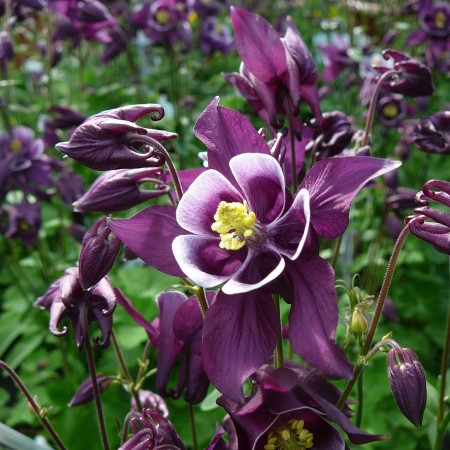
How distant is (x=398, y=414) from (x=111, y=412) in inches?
34.1

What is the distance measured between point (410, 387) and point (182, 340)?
15.0 inches

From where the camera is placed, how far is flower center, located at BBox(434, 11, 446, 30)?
2773 millimetres

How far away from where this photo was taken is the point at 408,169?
2957 millimetres

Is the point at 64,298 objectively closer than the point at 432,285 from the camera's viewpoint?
Yes

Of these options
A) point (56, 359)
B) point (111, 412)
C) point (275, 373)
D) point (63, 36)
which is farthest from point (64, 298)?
point (63, 36)

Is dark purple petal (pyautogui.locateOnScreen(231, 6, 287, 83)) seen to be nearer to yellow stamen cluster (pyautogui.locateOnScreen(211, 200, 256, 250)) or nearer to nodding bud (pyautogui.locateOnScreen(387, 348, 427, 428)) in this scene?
yellow stamen cluster (pyautogui.locateOnScreen(211, 200, 256, 250))

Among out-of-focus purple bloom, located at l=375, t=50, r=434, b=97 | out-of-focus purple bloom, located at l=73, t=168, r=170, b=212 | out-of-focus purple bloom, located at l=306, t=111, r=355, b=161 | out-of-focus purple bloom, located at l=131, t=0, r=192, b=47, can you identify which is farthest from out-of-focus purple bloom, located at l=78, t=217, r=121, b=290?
out-of-focus purple bloom, located at l=131, t=0, r=192, b=47

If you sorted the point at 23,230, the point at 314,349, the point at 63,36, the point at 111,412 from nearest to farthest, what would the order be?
the point at 314,349 < the point at 111,412 < the point at 23,230 < the point at 63,36

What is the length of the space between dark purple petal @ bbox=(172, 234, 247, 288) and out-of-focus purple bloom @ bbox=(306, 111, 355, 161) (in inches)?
16.3

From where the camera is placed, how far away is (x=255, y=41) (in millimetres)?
962

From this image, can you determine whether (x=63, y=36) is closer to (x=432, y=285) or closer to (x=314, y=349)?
(x=432, y=285)

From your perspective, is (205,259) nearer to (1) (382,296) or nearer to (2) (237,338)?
(2) (237,338)

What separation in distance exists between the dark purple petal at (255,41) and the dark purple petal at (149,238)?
13.8 inches

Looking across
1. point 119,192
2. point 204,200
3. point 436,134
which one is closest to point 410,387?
point 204,200
